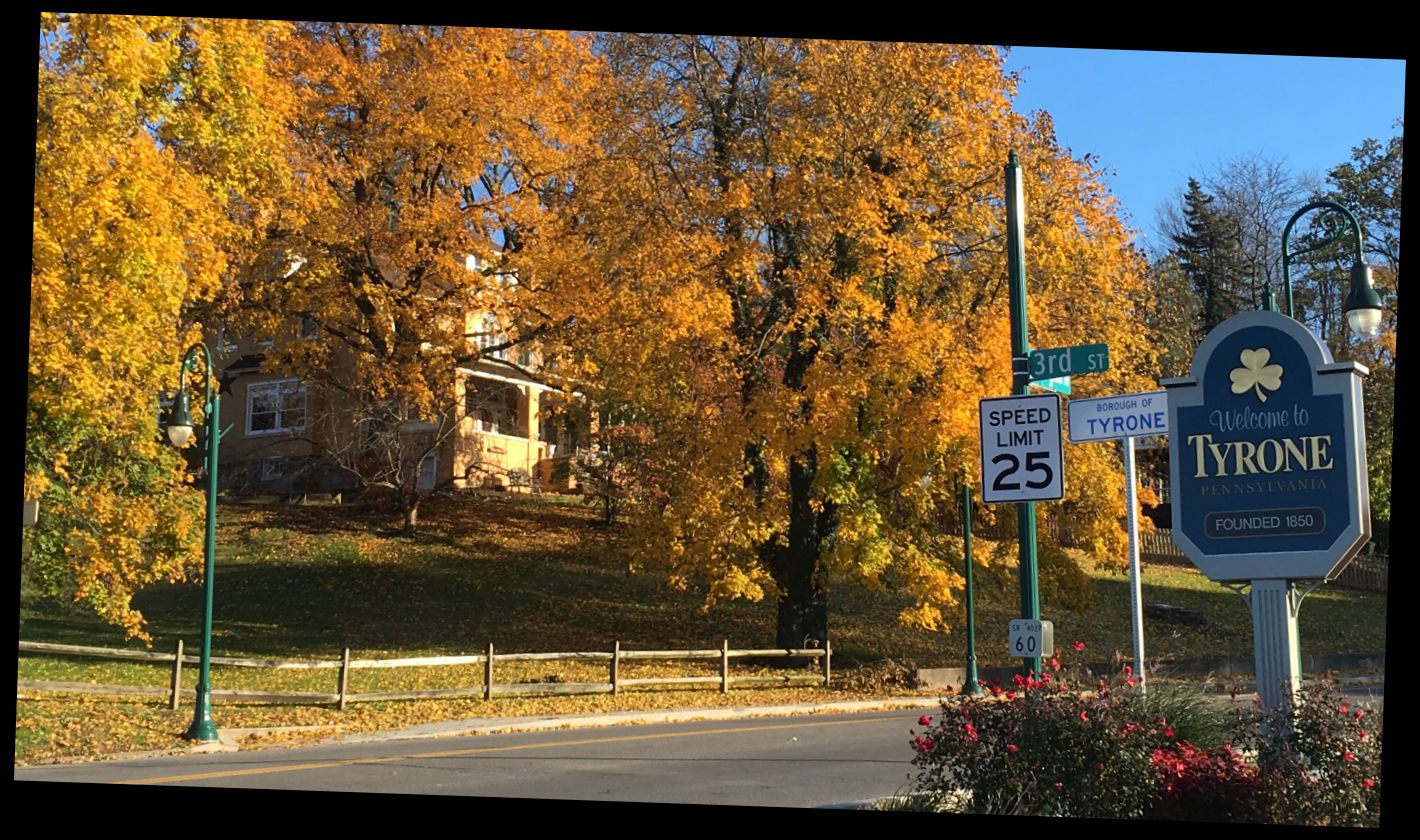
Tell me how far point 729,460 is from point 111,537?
36.5 ft

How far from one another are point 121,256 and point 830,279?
12.3m

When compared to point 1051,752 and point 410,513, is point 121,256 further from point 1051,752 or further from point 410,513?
point 410,513

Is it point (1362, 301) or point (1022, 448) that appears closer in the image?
point (1022, 448)

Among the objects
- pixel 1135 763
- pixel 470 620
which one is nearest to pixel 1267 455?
pixel 1135 763

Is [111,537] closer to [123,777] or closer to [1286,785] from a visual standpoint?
[123,777]

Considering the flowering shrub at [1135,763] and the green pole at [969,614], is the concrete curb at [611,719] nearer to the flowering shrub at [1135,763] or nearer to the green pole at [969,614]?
the green pole at [969,614]

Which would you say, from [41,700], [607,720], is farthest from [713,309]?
[41,700]

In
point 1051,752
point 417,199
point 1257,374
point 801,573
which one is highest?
point 417,199

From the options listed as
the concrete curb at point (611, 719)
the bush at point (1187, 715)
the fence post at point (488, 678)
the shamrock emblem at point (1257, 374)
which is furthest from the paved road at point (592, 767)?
the shamrock emblem at point (1257, 374)

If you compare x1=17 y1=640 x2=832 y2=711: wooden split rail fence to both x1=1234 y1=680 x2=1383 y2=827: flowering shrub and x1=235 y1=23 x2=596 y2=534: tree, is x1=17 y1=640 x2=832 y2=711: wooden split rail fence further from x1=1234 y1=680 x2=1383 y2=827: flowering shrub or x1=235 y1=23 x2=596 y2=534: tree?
x1=1234 y1=680 x2=1383 y2=827: flowering shrub

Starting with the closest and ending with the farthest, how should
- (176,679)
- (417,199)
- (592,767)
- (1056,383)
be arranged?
(1056,383), (592,767), (176,679), (417,199)

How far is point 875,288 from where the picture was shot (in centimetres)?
2586

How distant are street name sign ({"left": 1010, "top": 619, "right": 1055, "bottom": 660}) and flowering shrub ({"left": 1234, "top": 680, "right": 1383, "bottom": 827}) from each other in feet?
5.76

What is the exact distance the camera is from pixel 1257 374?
1104 centimetres
